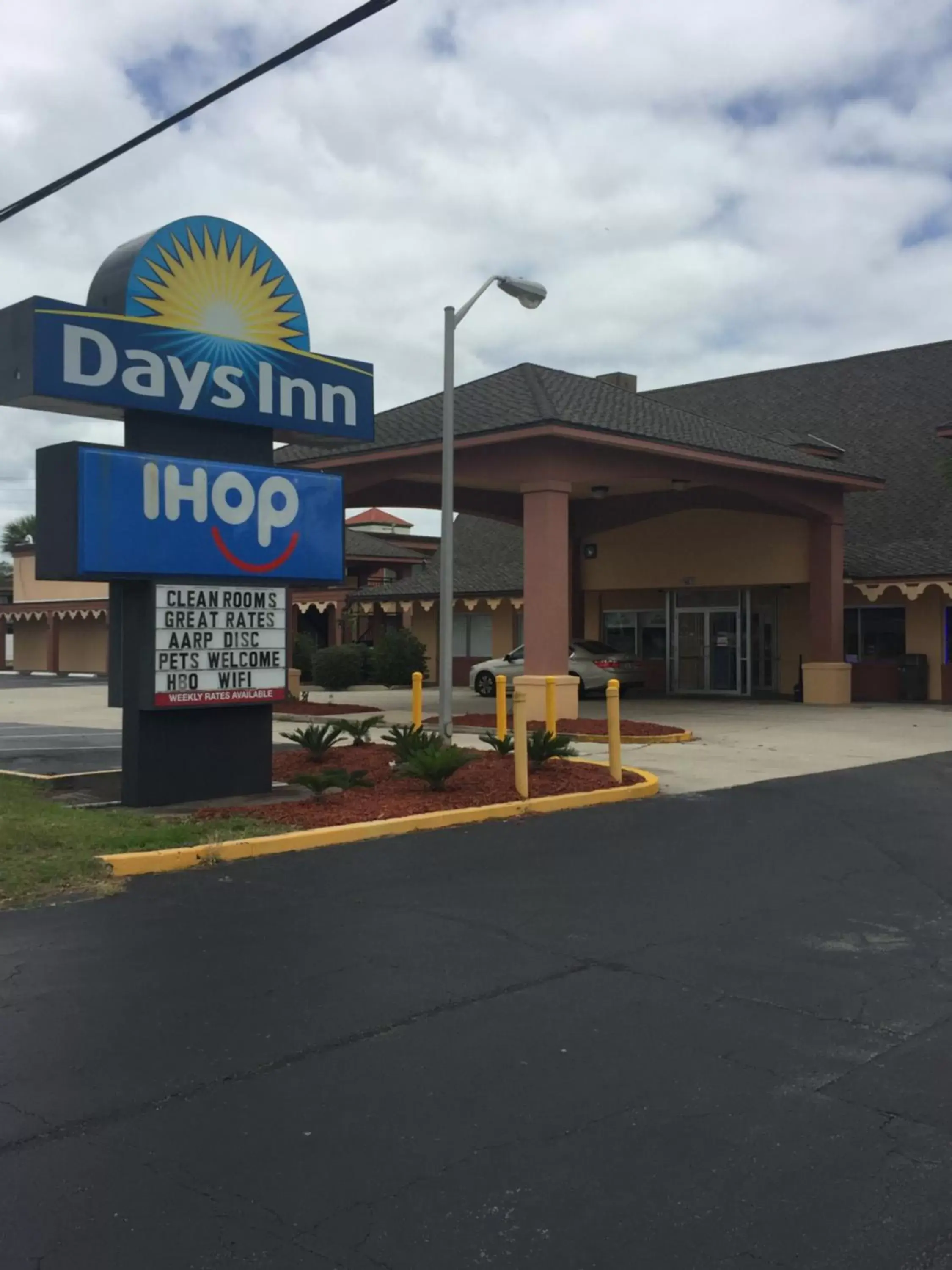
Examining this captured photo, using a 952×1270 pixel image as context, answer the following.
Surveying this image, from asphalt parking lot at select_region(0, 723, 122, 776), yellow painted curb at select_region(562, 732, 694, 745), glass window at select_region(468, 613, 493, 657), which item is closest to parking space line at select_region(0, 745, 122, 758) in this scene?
asphalt parking lot at select_region(0, 723, 122, 776)

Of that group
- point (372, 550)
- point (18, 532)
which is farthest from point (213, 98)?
point (18, 532)

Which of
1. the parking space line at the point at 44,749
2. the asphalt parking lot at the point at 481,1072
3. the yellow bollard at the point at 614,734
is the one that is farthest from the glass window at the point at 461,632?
the asphalt parking lot at the point at 481,1072

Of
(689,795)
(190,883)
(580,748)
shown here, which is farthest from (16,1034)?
(580,748)

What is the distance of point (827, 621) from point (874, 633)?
9.10ft

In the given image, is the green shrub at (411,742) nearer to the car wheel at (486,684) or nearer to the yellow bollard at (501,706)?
the yellow bollard at (501,706)

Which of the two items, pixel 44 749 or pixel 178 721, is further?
pixel 44 749

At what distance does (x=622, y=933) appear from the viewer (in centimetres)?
746

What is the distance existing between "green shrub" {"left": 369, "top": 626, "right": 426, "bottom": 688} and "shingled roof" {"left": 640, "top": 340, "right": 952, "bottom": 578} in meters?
9.84

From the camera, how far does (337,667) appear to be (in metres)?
34.7

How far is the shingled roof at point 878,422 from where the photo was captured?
28.0m

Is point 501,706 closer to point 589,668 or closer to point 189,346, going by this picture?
point 189,346

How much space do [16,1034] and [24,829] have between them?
4379 mm

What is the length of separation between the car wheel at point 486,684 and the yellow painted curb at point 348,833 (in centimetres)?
1763

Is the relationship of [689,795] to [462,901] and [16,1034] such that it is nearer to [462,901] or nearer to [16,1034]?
[462,901]
